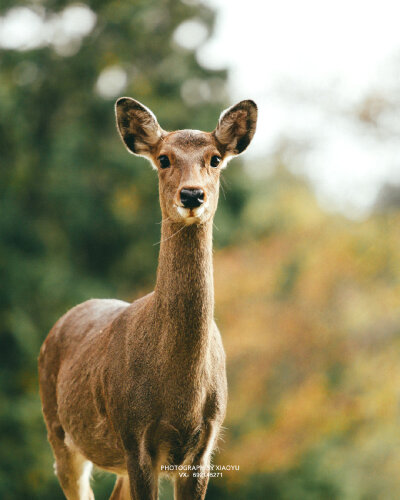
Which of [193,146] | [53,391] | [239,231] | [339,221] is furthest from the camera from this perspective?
[339,221]

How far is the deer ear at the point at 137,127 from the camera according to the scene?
4.22 meters

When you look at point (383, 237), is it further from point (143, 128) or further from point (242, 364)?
point (143, 128)

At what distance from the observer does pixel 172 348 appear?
3.81 meters

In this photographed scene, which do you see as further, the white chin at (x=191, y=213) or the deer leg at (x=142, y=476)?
the deer leg at (x=142, y=476)

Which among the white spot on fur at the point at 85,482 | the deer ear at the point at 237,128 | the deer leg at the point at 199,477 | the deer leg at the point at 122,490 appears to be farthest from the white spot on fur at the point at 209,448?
the deer ear at the point at 237,128

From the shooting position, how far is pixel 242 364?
1609 centimetres

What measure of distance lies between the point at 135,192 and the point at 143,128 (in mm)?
11994

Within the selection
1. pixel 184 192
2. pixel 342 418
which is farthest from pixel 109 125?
pixel 184 192

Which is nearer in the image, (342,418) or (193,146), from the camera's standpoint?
(193,146)

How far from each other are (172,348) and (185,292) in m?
0.29

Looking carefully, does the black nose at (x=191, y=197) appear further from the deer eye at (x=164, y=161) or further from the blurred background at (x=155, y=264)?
the blurred background at (x=155, y=264)

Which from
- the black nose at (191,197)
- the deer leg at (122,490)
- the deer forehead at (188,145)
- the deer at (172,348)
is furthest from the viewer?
the deer leg at (122,490)

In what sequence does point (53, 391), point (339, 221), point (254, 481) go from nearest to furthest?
point (53, 391), point (254, 481), point (339, 221)

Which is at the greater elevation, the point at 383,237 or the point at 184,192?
the point at 383,237
